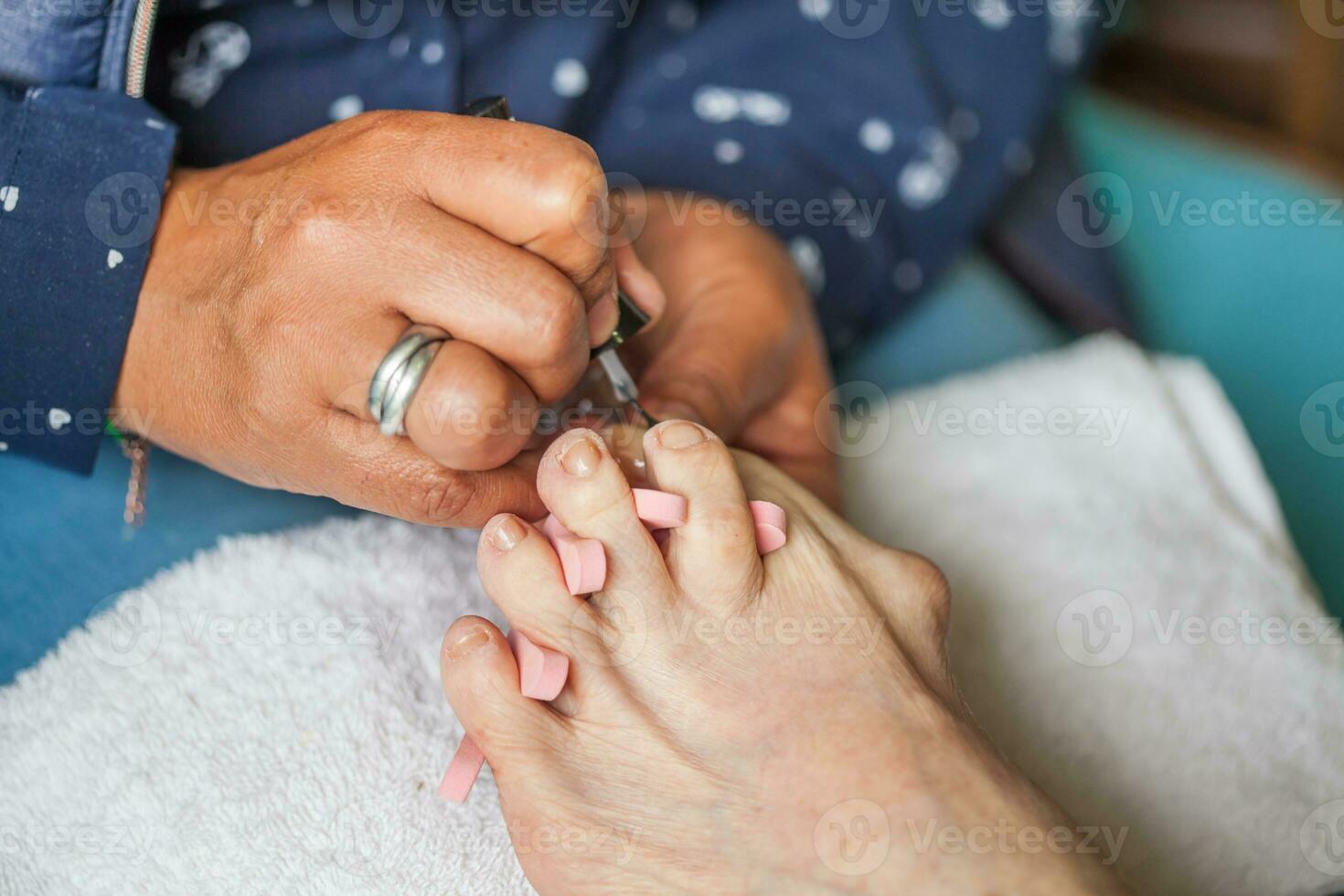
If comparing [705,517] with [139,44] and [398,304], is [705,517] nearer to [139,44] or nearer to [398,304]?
[398,304]

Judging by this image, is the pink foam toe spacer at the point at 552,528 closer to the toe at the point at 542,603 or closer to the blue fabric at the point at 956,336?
the toe at the point at 542,603

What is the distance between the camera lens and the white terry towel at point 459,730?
21.8 inches

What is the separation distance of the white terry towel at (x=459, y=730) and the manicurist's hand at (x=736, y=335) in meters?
0.08

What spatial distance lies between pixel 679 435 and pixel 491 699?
0.18 metres

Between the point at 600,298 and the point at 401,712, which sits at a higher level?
the point at 600,298

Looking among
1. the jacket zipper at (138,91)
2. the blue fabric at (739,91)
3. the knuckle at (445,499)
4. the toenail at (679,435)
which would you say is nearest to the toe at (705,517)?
the toenail at (679,435)

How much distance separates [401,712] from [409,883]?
3.7 inches

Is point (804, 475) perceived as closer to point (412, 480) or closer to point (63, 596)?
point (412, 480)

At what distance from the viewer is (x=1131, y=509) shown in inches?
32.8

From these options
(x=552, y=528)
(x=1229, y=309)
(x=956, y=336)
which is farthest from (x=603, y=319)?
(x=1229, y=309)

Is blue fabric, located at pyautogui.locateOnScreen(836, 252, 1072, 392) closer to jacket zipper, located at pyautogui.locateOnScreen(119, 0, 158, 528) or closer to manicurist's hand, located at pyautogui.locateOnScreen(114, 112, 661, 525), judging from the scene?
manicurist's hand, located at pyautogui.locateOnScreen(114, 112, 661, 525)

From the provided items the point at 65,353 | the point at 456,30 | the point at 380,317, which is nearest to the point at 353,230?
the point at 380,317

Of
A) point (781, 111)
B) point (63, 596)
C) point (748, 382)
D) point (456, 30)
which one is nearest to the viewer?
point (63, 596)

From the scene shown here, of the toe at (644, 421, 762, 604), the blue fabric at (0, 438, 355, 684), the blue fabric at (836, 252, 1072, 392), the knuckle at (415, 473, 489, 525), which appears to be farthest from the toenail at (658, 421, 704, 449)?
the blue fabric at (836, 252, 1072, 392)
